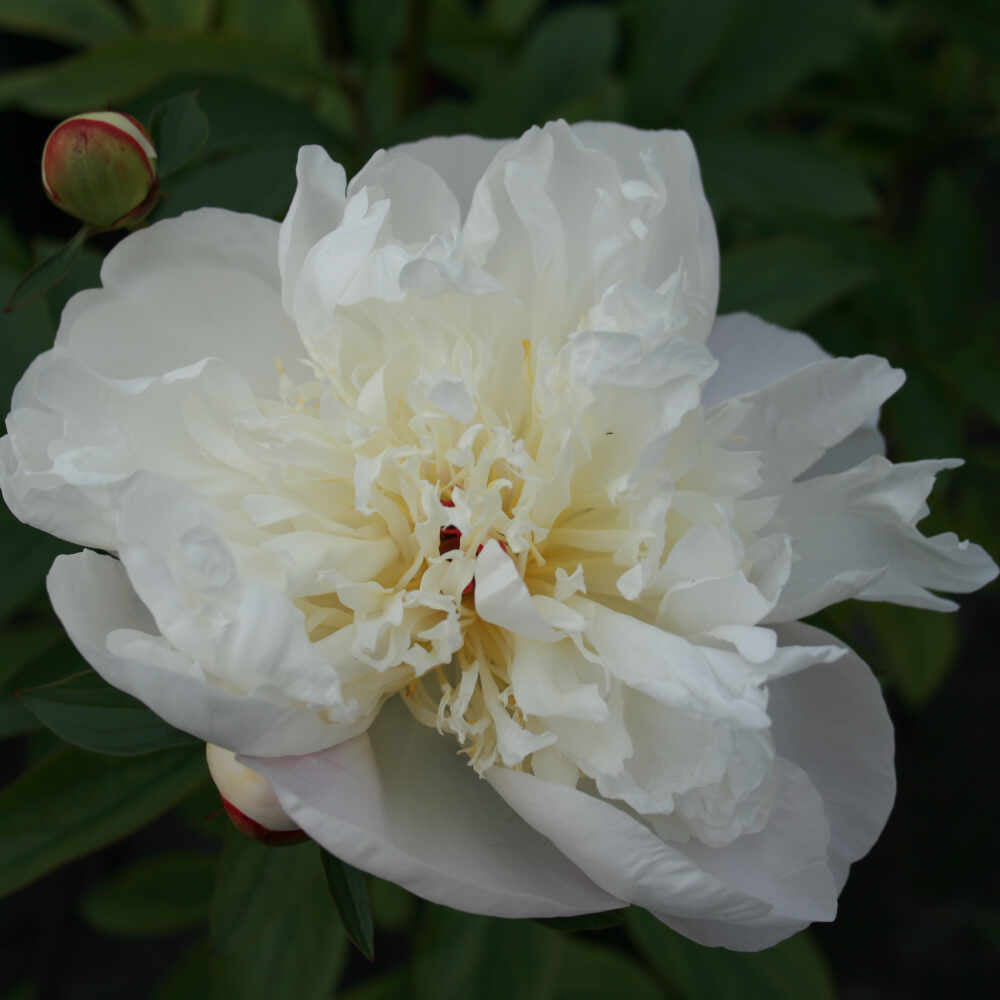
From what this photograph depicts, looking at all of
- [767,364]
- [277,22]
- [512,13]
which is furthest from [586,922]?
[512,13]

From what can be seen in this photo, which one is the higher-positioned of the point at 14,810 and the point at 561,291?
the point at 561,291

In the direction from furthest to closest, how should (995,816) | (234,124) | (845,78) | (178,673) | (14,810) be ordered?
1. (995,816)
2. (845,78)
3. (234,124)
4. (14,810)
5. (178,673)

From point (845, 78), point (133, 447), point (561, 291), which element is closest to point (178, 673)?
point (133, 447)

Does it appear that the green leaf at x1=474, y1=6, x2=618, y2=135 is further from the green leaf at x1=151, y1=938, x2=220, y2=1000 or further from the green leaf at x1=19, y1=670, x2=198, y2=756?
the green leaf at x1=151, y1=938, x2=220, y2=1000

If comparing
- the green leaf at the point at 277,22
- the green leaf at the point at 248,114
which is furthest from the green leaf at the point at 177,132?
the green leaf at the point at 277,22

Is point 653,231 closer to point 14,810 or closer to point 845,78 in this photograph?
point 14,810

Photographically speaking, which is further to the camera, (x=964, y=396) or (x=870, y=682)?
(x=964, y=396)

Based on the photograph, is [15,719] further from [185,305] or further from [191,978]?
[191,978]
